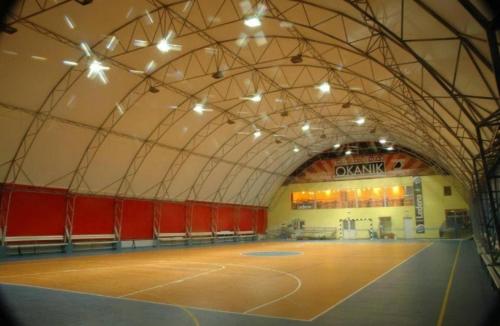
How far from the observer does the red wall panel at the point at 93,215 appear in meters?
30.3

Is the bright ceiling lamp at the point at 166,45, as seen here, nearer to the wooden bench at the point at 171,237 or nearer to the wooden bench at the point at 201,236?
the wooden bench at the point at 171,237

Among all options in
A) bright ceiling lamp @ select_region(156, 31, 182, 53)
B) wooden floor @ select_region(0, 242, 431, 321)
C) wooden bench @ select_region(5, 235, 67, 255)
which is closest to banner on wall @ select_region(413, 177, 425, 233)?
wooden floor @ select_region(0, 242, 431, 321)

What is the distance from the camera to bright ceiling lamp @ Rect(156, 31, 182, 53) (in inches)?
714

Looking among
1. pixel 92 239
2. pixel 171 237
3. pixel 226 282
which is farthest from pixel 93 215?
pixel 226 282

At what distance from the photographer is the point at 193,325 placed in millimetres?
8555

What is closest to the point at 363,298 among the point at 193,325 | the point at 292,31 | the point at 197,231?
the point at 193,325

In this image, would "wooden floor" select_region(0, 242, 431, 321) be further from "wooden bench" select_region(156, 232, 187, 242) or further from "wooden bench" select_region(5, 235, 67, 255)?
"wooden bench" select_region(156, 232, 187, 242)

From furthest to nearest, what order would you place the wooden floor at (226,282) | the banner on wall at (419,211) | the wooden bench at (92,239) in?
the banner on wall at (419,211)
the wooden bench at (92,239)
the wooden floor at (226,282)

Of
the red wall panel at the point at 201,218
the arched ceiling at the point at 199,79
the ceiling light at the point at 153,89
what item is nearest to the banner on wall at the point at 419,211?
the arched ceiling at the point at 199,79

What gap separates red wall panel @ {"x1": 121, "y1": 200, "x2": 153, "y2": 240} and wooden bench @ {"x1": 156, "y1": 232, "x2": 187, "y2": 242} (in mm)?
1031

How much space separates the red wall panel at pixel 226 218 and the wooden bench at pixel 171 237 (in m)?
6.81

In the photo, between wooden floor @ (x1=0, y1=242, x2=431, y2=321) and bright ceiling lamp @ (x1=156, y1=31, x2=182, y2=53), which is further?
bright ceiling lamp @ (x1=156, y1=31, x2=182, y2=53)

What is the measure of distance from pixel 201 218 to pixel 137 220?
9.50 m

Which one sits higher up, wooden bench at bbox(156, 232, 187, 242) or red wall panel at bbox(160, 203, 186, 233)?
red wall panel at bbox(160, 203, 186, 233)
